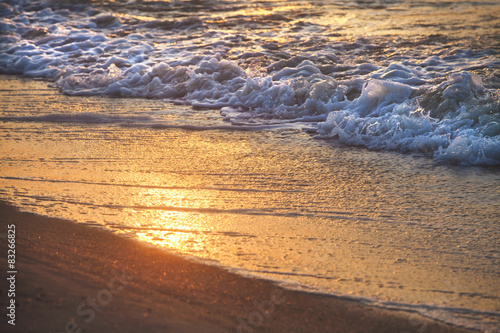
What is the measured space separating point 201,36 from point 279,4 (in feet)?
11.0

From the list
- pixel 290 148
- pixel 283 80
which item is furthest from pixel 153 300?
pixel 283 80

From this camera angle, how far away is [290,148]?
15.1 feet

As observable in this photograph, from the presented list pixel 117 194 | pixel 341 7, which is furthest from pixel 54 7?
pixel 117 194

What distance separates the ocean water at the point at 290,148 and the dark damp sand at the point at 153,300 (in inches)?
4.3

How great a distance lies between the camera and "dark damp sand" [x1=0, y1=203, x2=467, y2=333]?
6.95 feet

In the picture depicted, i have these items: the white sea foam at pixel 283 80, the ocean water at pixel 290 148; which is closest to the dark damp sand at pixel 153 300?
the ocean water at pixel 290 148

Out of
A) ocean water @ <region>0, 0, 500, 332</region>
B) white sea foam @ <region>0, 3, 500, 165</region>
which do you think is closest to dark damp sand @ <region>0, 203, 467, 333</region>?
ocean water @ <region>0, 0, 500, 332</region>

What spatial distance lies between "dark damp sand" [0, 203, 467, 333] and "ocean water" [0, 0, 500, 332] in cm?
11

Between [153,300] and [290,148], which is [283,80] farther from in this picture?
[153,300]

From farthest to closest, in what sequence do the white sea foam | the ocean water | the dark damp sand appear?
the white sea foam → the ocean water → the dark damp sand

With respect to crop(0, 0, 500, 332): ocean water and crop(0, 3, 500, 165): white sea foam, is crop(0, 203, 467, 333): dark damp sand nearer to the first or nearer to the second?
crop(0, 0, 500, 332): ocean water

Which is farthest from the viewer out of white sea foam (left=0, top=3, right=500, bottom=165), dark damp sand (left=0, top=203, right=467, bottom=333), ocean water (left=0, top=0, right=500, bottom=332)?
white sea foam (left=0, top=3, right=500, bottom=165)

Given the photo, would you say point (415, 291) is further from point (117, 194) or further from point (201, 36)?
point (201, 36)

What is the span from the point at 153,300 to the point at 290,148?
8.51 ft
